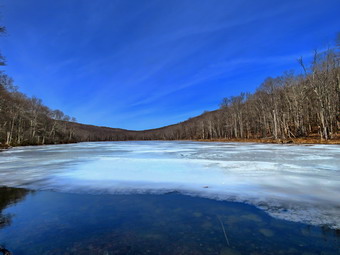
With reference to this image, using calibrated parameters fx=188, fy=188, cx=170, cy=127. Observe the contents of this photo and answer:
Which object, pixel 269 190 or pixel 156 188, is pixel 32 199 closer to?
pixel 156 188

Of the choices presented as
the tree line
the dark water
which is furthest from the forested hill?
the dark water

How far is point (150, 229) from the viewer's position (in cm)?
235

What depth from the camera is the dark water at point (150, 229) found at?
1.93 m

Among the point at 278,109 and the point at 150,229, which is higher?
the point at 278,109

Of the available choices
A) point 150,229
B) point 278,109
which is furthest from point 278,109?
point 150,229

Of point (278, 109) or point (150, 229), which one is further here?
point (278, 109)

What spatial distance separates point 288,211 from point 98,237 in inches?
105

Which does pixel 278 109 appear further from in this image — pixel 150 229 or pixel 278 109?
pixel 150 229

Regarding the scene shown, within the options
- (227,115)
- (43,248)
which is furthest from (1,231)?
(227,115)

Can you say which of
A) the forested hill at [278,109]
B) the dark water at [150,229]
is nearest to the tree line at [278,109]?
the forested hill at [278,109]

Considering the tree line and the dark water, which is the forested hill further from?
the dark water

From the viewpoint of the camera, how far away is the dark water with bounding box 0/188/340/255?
1933 mm

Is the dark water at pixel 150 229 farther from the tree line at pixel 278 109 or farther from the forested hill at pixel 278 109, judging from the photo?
A: the forested hill at pixel 278 109

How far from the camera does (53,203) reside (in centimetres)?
337
